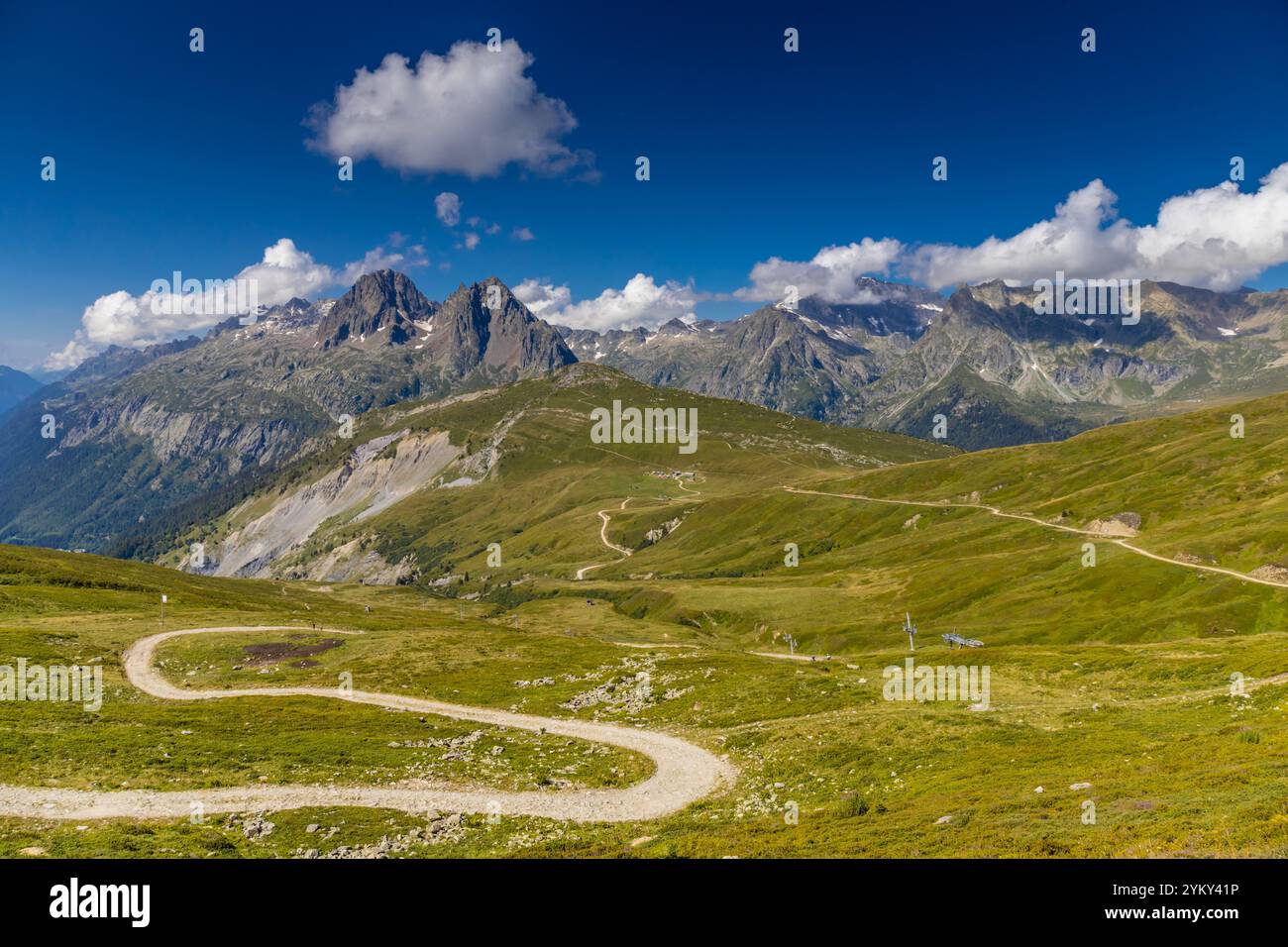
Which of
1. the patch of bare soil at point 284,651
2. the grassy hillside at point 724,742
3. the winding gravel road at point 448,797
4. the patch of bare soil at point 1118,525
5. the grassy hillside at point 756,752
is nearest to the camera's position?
the grassy hillside at point 756,752

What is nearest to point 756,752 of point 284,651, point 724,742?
point 724,742

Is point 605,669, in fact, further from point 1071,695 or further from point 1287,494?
point 1287,494

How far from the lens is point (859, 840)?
29.6m

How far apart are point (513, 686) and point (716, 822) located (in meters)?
43.8

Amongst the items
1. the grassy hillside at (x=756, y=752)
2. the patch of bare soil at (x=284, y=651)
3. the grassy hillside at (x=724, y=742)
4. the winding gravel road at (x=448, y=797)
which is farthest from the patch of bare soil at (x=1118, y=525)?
the patch of bare soil at (x=284, y=651)

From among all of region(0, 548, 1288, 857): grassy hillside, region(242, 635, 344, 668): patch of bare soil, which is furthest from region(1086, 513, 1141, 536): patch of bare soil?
region(242, 635, 344, 668): patch of bare soil

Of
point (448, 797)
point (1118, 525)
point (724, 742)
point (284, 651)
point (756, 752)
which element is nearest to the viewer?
point (448, 797)

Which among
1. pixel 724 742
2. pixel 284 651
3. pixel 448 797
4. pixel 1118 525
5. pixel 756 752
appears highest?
pixel 1118 525

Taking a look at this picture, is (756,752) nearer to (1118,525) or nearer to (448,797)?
(448,797)

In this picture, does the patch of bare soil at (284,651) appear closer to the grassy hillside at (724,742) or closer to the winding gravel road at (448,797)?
the grassy hillside at (724,742)

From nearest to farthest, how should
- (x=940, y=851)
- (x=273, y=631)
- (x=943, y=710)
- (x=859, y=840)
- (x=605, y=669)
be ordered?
1. (x=940, y=851)
2. (x=859, y=840)
3. (x=943, y=710)
4. (x=605, y=669)
5. (x=273, y=631)

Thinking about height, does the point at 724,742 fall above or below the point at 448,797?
below

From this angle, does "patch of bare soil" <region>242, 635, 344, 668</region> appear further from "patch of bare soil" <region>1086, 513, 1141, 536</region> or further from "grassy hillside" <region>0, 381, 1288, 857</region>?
"patch of bare soil" <region>1086, 513, 1141, 536</region>
